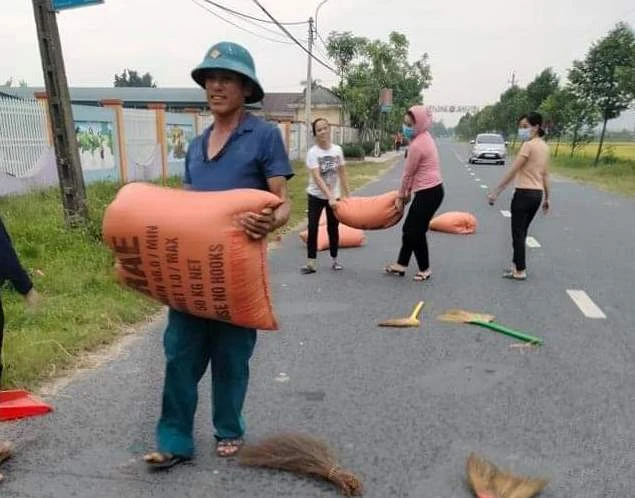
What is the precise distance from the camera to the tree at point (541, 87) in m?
44.6

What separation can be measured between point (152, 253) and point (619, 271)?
6.03 metres

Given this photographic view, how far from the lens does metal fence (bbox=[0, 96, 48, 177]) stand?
10.2m

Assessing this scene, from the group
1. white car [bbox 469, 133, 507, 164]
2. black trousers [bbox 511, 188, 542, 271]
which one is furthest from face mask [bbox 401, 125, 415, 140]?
white car [bbox 469, 133, 507, 164]

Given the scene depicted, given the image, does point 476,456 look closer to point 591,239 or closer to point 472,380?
point 472,380

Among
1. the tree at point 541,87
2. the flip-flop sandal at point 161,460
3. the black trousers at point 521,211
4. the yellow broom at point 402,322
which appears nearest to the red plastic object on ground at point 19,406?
the flip-flop sandal at point 161,460

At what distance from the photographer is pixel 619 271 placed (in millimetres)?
6980

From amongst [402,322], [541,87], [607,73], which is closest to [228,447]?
[402,322]

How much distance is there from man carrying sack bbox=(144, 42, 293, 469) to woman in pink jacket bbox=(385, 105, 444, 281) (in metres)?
3.58

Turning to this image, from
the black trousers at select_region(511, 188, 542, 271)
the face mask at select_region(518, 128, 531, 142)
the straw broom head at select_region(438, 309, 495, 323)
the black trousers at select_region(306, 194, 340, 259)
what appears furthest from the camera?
the black trousers at select_region(306, 194, 340, 259)

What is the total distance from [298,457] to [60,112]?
5.71 m

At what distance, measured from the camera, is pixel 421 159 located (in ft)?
20.0

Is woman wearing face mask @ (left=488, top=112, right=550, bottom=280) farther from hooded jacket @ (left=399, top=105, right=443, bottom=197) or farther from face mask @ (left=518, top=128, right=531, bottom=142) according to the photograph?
hooded jacket @ (left=399, top=105, right=443, bottom=197)

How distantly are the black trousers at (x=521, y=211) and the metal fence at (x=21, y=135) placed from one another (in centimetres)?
808

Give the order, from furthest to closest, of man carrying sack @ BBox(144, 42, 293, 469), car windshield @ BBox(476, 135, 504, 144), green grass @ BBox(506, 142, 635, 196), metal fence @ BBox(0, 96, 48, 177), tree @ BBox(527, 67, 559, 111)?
tree @ BBox(527, 67, 559, 111) → car windshield @ BBox(476, 135, 504, 144) → green grass @ BBox(506, 142, 635, 196) → metal fence @ BBox(0, 96, 48, 177) → man carrying sack @ BBox(144, 42, 293, 469)
